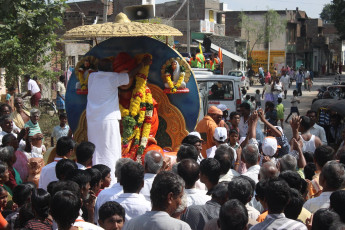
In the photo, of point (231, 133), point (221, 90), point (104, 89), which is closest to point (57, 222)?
point (104, 89)

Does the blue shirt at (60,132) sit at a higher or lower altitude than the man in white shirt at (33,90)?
lower

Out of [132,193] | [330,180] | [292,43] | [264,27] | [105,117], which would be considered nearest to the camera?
[132,193]

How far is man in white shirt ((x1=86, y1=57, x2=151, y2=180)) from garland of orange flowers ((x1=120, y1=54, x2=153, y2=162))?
263mm

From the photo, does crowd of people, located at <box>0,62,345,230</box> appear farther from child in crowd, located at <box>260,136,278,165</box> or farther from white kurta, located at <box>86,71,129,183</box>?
white kurta, located at <box>86,71,129,183</box>

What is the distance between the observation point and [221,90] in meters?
15.3

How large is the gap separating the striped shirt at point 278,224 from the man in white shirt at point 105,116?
418cm

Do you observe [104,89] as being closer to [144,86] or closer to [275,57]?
[144,86]

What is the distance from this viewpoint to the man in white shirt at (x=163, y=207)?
4176 millimetres

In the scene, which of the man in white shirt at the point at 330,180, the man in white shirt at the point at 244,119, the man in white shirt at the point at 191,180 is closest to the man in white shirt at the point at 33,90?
the man in white shirt at the point at 244,119

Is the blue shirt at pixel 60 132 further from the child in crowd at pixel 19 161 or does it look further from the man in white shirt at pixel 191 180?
the man in white shirt at pixel 191 180

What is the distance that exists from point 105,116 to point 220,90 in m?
7.40

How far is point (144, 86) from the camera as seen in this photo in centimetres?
877

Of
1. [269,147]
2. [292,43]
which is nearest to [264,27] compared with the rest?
[292,43]

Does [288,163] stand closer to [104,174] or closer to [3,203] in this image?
[104,174]
